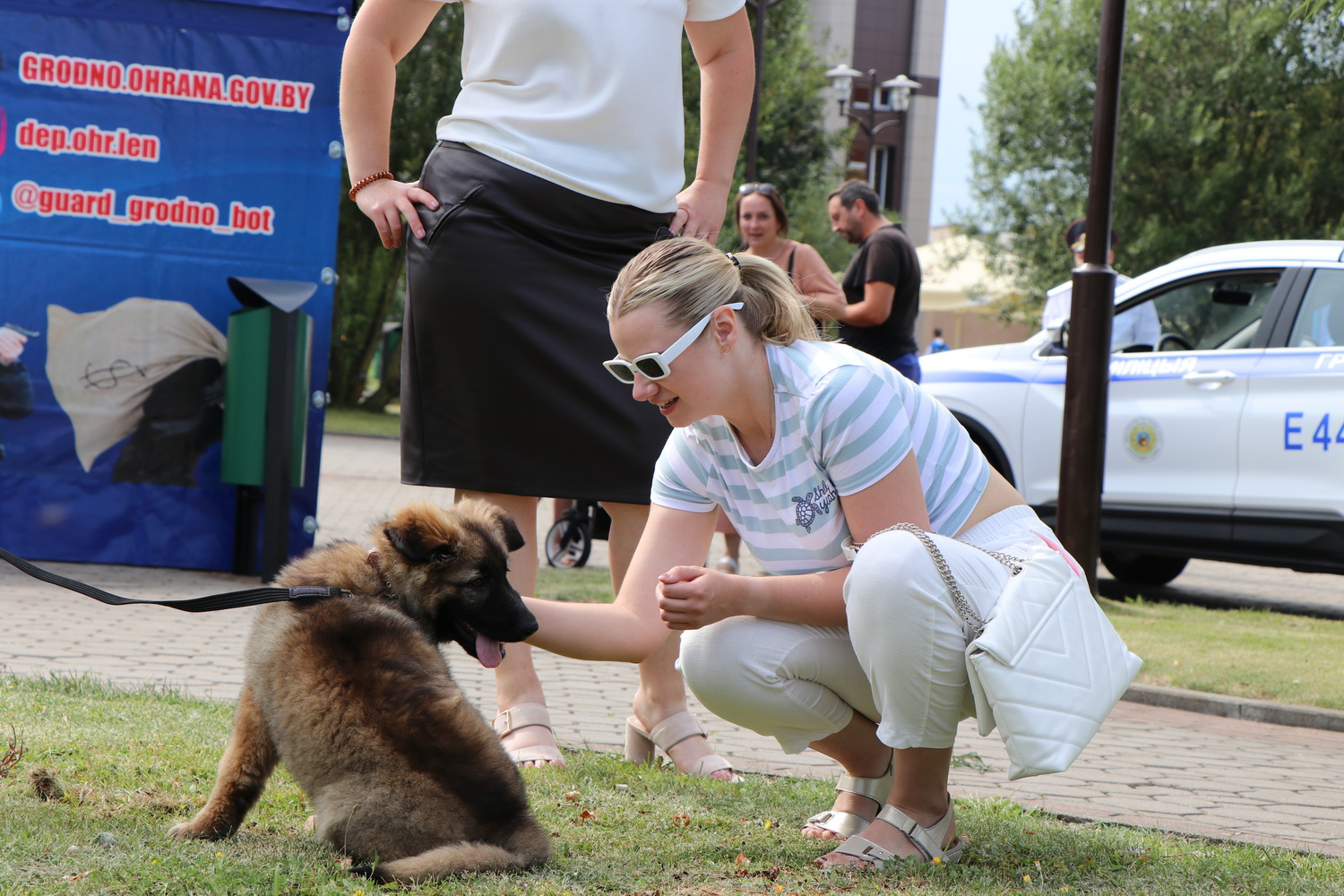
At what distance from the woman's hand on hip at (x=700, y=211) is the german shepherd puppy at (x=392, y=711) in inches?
50.6

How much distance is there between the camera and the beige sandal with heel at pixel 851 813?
128 inches

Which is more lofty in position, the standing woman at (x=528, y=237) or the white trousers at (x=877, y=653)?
the standing woman at (x=528, y=237)

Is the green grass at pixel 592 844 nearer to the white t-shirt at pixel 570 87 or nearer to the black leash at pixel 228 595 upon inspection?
the black leash at pixel 228 595

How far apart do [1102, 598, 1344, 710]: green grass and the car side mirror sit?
77.5 inches

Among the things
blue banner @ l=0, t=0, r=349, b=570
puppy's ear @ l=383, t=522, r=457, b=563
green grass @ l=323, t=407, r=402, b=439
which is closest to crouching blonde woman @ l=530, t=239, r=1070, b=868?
puppy's ear @ l=383, t=522, r=457, b=563

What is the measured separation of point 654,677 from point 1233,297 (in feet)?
20.5

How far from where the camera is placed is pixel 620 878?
2805 mm

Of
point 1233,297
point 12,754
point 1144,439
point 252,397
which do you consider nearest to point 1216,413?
point 1144,439

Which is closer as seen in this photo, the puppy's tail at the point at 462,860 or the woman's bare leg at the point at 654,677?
the puppy's tail at the point at 462,860

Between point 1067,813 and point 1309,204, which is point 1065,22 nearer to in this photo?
point 1309,204

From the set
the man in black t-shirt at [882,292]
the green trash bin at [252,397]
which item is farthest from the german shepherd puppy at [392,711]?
the man in black t-shirt at [882,292]

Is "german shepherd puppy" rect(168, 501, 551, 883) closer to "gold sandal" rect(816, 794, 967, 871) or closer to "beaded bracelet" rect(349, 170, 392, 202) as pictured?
"gold sandal" rect(816, 794, 967, 871)

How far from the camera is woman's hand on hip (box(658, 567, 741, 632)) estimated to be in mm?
2781

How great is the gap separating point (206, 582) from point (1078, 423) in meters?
4.89
